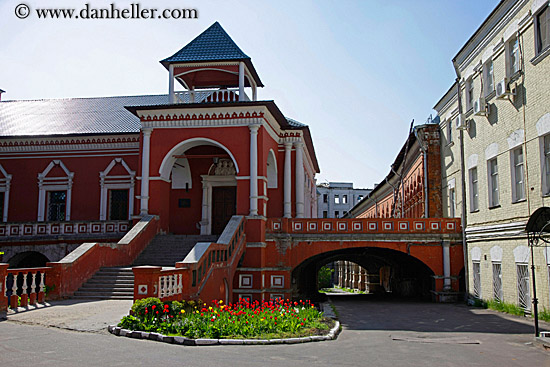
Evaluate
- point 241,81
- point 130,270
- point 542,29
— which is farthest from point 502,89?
point 130,270

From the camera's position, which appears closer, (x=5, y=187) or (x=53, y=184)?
(x=53, y=184)

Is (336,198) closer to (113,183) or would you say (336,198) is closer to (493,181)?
(113,183)

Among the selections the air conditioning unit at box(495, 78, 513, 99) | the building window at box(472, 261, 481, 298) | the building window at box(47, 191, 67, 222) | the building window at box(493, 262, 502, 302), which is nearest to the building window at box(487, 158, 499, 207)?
the building window at box(493, 262, 502, 302)

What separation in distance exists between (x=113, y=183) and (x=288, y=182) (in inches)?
323

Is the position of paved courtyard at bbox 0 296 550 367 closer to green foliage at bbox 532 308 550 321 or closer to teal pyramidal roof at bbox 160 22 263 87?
green foliage at bbox 532 308 550 321

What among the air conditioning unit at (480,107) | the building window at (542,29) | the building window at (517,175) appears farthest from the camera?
the air conditioning unit at (480,107)

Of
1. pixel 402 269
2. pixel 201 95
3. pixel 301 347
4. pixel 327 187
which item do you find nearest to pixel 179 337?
pixel 301 347

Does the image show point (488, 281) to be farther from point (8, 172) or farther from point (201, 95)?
point (8, 172)

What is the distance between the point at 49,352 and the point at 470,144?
1624cm

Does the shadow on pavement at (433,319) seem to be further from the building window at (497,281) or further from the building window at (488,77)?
the building window at (488,77)

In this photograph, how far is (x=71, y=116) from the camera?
27.8m

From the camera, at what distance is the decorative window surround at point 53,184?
83.3 ft

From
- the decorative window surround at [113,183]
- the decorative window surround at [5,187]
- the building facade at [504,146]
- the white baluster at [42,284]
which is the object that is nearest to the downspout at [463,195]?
the building facade at [504,146]

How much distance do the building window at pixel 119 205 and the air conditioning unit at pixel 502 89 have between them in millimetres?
16637
